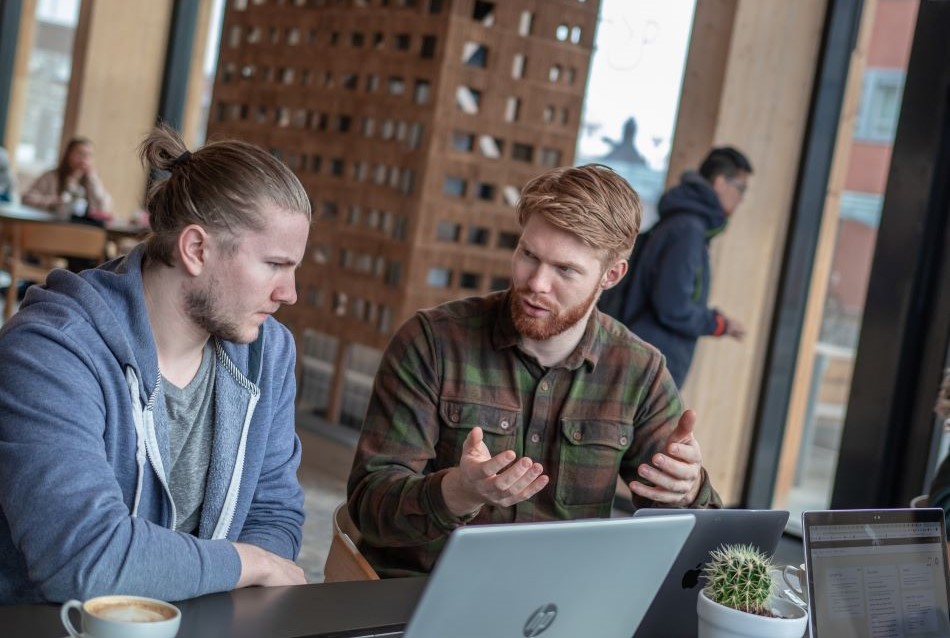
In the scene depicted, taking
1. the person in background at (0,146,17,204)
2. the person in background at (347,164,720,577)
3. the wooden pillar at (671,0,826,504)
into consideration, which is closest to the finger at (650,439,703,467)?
the person in background at (347,164,720,577)

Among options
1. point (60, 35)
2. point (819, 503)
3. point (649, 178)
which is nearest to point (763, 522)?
point (819, 503)

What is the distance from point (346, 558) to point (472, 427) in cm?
37

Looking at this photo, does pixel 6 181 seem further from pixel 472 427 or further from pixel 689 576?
pixel 689 576

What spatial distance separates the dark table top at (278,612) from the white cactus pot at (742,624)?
1.27 feet

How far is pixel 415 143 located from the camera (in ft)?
17.0

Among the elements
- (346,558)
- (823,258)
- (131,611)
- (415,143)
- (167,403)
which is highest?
(415,143)

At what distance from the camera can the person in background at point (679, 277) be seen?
13.8 ft

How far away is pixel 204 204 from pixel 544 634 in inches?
35.0

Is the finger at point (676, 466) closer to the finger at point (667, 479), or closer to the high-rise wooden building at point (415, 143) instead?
the finger at point (667, 479)

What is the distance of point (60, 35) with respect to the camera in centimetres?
1012

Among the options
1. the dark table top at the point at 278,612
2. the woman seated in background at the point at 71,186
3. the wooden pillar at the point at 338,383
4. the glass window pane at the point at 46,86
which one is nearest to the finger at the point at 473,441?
the dark table top at the point at 278,612

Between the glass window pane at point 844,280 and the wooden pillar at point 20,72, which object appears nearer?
the glass window pane at point 844,280

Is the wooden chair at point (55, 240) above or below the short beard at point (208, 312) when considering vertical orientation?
below

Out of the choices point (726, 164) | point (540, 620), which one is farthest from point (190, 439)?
point (726, 164)
